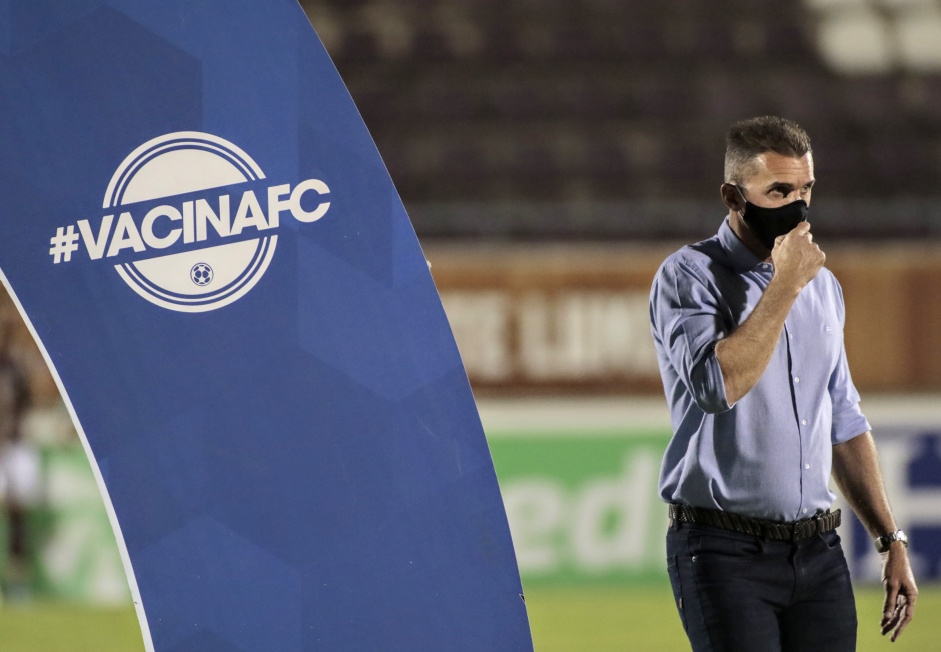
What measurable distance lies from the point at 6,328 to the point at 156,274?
5.75 meters

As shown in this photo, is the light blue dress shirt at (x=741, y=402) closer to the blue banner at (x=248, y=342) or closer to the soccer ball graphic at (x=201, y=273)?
the blue banner at (x=248, y=342)

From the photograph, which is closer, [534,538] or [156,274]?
[156,274]

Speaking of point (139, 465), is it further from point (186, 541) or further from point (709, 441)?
point (709, 441)

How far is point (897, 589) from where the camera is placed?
246 centimetres

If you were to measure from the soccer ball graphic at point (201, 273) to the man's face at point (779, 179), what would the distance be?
3.18 ft

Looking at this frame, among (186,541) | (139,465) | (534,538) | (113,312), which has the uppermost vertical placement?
(113,312)

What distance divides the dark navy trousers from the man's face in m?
0.60

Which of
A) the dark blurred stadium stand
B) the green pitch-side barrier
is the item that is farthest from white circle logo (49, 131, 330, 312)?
the dark blurred stadium stand

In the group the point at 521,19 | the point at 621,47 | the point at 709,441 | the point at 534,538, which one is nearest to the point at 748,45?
the point at 621,47

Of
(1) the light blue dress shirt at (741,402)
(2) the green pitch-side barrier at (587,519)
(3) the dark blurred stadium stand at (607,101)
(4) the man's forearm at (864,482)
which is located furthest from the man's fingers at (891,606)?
(3) the dark blurred stadium stand at (607,101)

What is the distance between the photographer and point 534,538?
7.35 m

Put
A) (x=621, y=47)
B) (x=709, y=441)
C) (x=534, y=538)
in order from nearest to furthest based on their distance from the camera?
1. (x=709, y=441)
2. (x=534, y=538)
3. (x=621, y=47)

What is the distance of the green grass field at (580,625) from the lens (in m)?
5.95

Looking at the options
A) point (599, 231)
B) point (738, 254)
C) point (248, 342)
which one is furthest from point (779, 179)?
point (599, 231)
